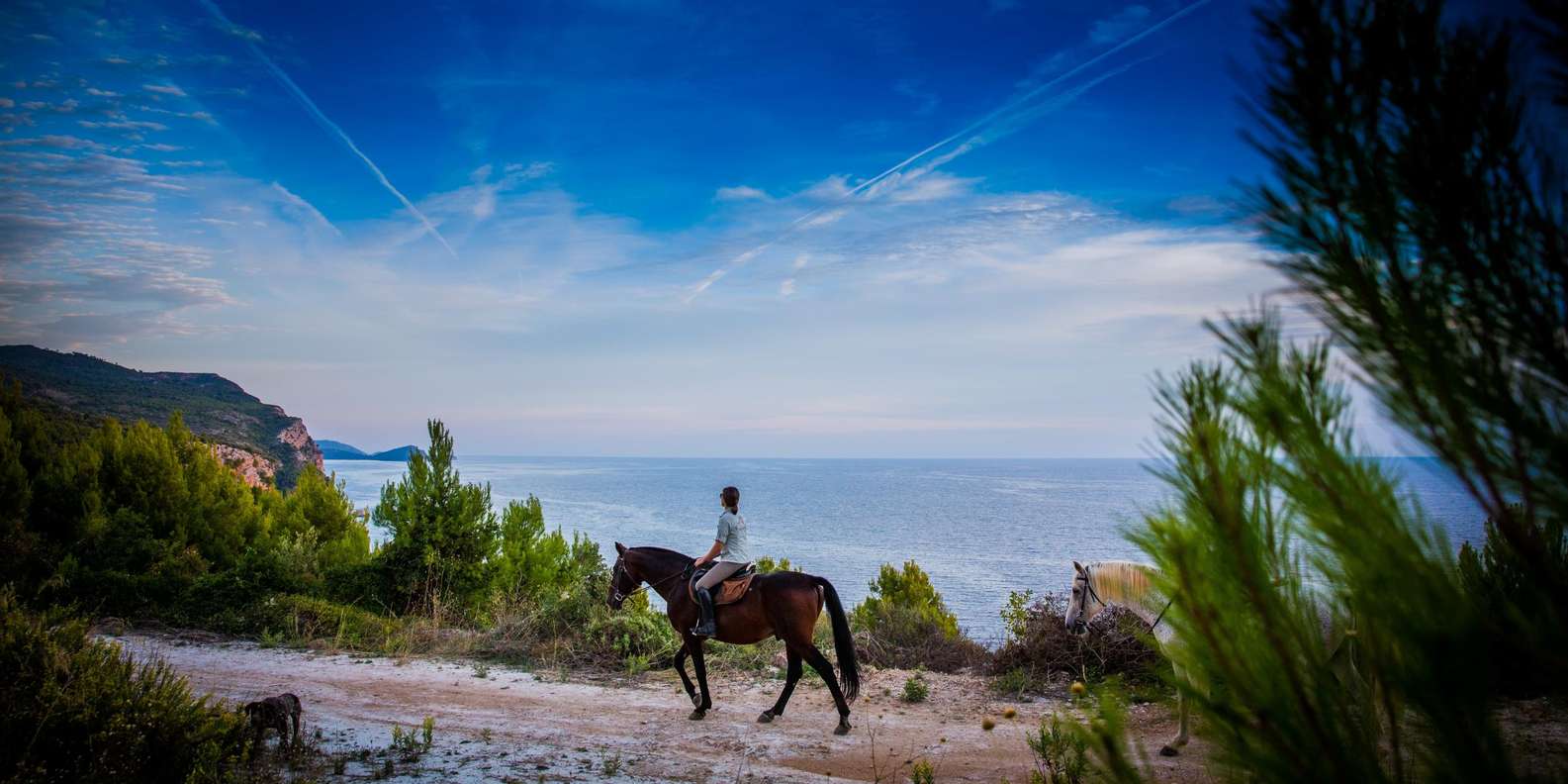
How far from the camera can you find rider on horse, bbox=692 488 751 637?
25.5 feet

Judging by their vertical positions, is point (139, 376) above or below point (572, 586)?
above

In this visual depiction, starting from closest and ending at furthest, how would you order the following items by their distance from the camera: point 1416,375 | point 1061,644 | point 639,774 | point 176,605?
point 1416,375, point 639,774, point 1061,644, point 176,605

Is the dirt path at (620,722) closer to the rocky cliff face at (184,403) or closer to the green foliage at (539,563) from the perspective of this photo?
the green foliage at (539,563)

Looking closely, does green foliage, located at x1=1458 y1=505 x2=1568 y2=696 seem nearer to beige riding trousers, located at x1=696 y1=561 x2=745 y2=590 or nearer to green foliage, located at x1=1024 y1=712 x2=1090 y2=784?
green foliage, located at x1=1024 y1=712 x2=1090 y2=784

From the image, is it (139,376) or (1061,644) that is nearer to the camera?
(1061,644)

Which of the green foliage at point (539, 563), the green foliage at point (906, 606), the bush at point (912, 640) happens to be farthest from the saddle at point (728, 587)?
the green foliage at point (906, 606)

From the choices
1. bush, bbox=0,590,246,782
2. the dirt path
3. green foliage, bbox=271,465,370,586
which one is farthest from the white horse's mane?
green foliage, bbox=271,465,370,586

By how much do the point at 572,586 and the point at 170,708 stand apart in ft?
21.7

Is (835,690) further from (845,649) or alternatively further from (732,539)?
(732,539)

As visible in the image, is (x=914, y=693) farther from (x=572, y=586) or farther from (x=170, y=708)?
(x=170, y=708)

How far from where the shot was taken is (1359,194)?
1245 mm

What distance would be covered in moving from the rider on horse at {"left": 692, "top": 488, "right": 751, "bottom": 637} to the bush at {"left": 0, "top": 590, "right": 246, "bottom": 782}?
395cm

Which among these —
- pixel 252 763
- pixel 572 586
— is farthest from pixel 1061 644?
pixel 252 763

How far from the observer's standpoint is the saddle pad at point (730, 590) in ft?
25.6
